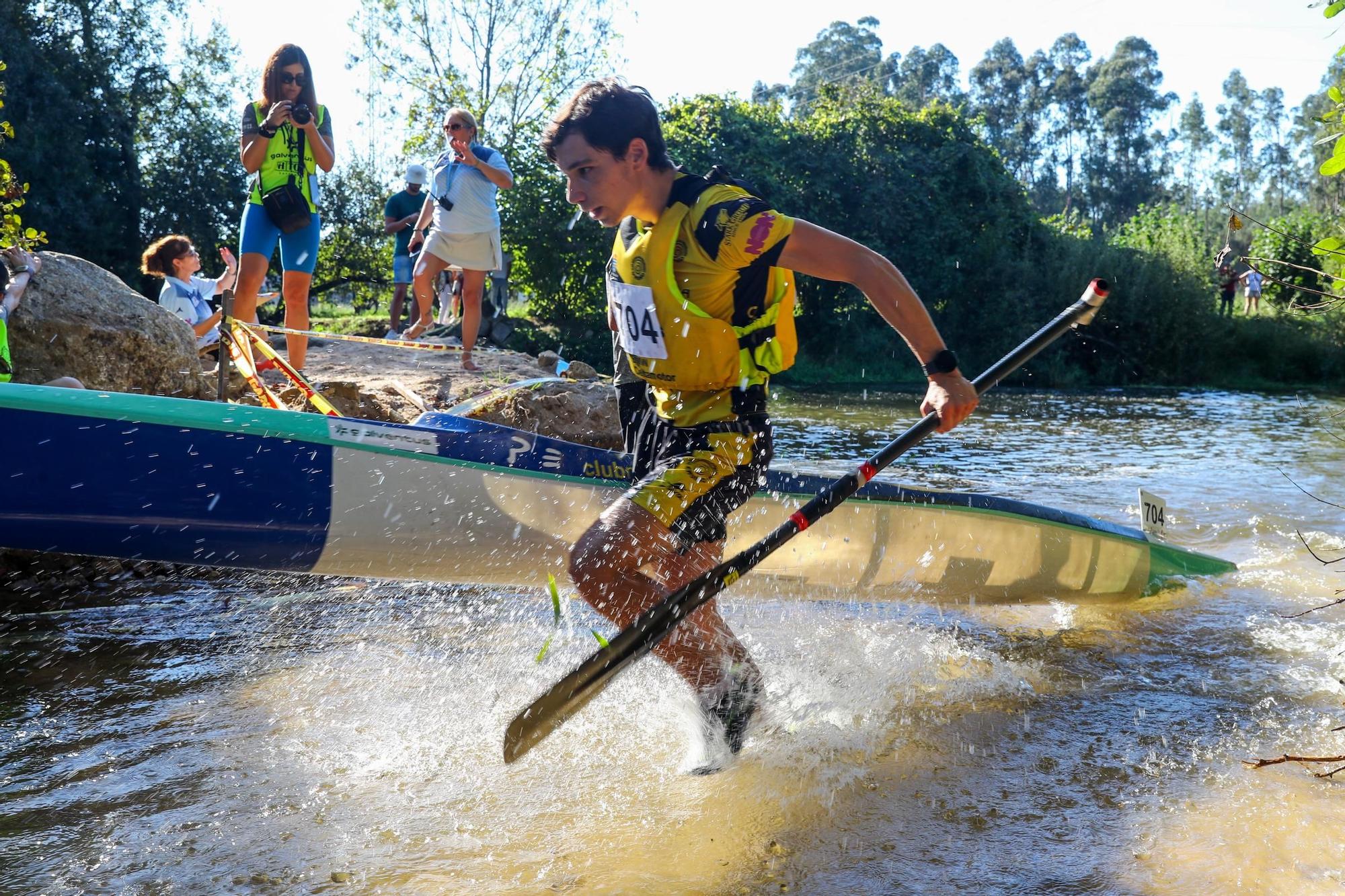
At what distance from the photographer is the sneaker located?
295 centimetres

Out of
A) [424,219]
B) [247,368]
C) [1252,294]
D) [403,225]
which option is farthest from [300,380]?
[1252,294]

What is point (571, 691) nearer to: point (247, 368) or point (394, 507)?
point (394, 507)

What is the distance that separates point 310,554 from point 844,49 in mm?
69217

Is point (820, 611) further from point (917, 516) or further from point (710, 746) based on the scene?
point (710, 746)

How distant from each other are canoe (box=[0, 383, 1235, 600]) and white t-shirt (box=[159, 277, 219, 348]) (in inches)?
154

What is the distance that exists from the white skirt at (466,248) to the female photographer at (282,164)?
1615 mm

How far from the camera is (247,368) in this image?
17.5ft

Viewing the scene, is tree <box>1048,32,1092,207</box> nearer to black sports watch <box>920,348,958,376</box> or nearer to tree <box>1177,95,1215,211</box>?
tree <box>1177,95,1215,211</box>

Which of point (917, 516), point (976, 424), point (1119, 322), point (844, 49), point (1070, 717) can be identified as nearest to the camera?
point (1070, 717)

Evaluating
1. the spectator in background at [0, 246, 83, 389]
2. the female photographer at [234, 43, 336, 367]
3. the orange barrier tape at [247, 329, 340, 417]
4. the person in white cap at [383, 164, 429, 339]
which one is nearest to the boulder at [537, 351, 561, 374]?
the person in white cap at [383, 164, 429, 339]

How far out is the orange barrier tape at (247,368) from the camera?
5266mm

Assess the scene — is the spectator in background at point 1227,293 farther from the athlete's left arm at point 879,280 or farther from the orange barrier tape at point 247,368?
the athlete's left arm at point 879,280

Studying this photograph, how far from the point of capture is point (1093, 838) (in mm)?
2604

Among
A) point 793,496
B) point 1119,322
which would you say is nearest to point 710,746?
point 793,496
